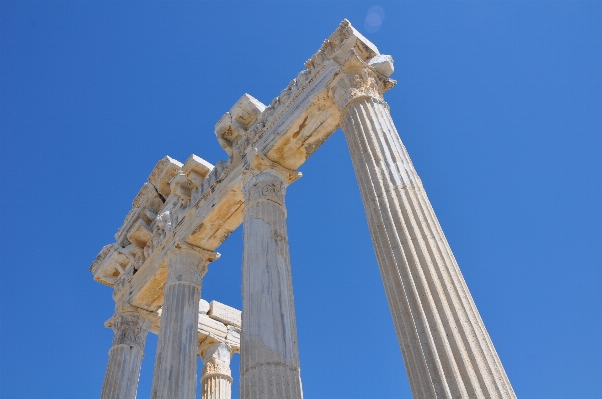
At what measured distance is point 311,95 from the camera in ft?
47.8

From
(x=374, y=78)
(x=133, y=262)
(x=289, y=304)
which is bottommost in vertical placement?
(x=289, y=304)

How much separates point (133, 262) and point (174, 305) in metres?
4.83

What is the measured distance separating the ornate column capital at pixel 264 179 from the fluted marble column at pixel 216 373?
968 cm

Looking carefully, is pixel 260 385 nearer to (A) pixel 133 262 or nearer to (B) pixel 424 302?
(B) pixel 424 302

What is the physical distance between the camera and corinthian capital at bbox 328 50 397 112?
12781 millimetres

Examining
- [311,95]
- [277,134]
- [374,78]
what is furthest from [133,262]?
[374,78]

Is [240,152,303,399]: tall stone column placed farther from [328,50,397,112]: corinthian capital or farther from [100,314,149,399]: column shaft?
[100,314,149,399]: column shaft

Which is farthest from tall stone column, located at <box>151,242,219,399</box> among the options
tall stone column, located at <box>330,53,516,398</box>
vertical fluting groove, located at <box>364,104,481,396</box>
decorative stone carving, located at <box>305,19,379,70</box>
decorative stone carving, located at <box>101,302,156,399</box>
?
vertical fluting groove, located at <box>364,104,481,396</box>

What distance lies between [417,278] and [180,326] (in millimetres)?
9747

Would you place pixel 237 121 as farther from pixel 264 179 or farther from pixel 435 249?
pixel 435 249

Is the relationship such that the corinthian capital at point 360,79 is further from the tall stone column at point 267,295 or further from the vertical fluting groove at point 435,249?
the tall stone column at point 267,295

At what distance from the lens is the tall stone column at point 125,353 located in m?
18.1

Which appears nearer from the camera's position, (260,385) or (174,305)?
(260,385)

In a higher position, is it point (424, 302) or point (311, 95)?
point (311, 95)
